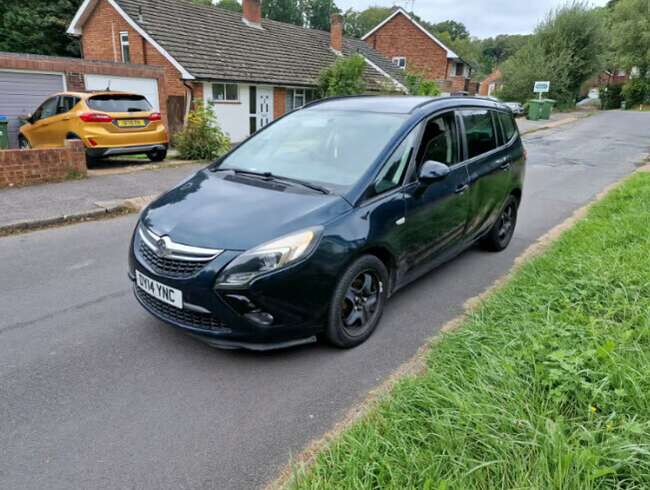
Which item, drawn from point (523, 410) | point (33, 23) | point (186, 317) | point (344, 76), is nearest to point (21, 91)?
point (344, 76)

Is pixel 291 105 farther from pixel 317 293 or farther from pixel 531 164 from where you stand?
pixel 317 293

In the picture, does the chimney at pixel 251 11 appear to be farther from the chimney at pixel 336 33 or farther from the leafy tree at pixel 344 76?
the leafy tree at pixel 344 76

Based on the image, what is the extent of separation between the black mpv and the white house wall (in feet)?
44.7

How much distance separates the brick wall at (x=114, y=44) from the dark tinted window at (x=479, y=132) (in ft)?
44.4

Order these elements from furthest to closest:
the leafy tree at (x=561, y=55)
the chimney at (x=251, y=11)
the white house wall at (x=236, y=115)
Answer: the leafy tree at (x=561, y=55) → the chimney at (x=251, y=11) → the white house wall at (x=236, y=115)

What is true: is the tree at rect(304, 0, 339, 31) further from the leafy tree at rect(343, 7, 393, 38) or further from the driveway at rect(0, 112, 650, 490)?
the driveway at rect(0, 112, 650, 490)

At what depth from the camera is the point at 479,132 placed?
504 cm

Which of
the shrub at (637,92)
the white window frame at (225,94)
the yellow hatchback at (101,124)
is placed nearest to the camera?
the yellow hatchback at (101,124)

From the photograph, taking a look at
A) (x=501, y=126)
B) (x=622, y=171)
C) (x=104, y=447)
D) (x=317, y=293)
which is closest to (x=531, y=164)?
(x=622, y=171)

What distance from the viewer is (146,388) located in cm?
302

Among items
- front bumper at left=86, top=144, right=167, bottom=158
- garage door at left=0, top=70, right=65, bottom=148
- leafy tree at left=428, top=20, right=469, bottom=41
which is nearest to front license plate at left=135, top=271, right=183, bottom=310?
front bumper at left=86, top=144, right=167, bottom=158

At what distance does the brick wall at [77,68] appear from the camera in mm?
12289

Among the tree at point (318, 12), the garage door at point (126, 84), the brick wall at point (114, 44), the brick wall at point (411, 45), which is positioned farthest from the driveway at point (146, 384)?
the tree at point (318, 12)

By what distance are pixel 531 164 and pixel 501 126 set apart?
8935 millimetres
